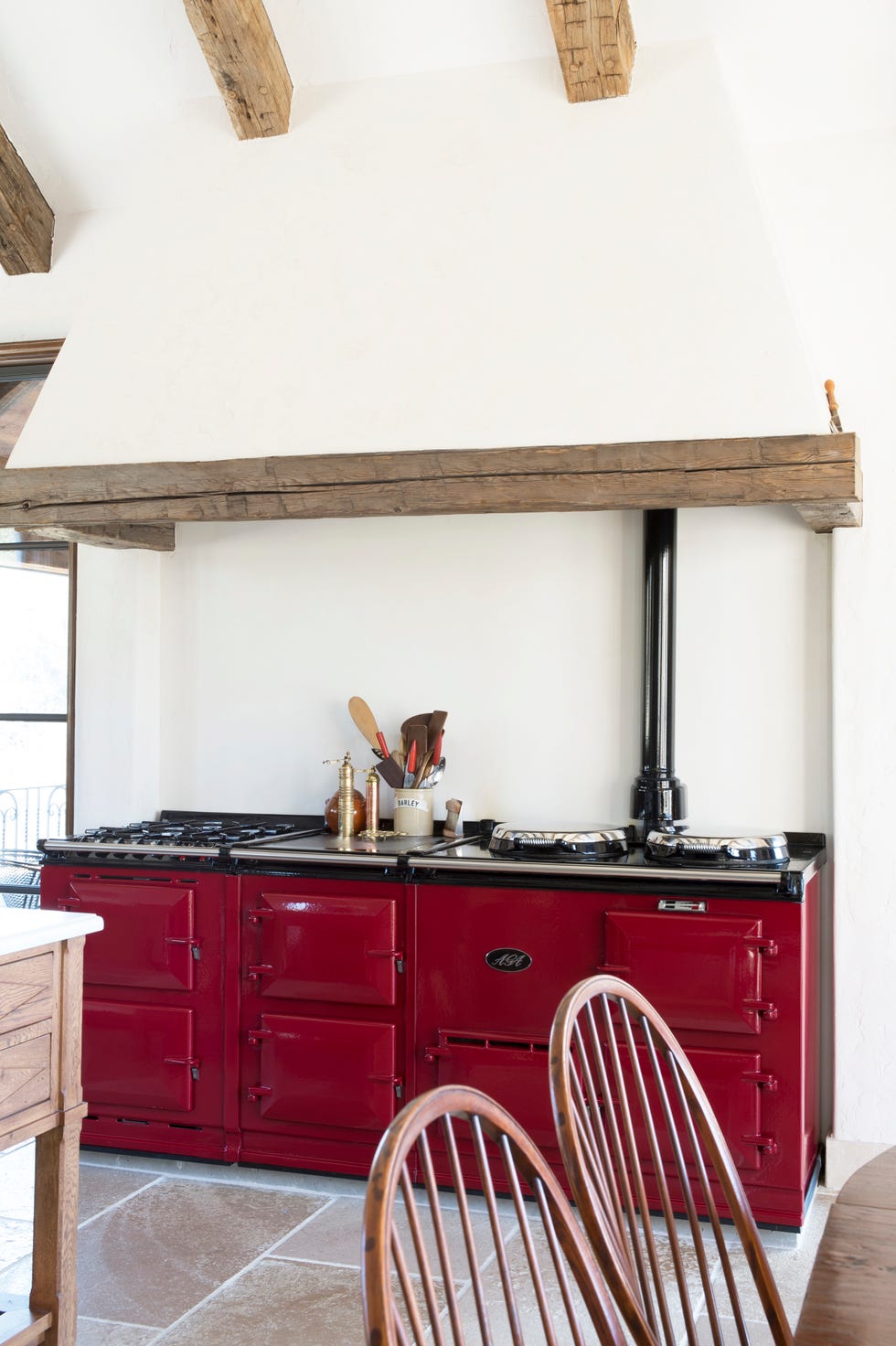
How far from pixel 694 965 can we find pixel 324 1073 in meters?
1.06

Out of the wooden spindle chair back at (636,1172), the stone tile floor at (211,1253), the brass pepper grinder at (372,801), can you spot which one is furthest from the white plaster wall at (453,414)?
the wooden spindle chair back at (636,1172)

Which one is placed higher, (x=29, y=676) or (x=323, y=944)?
(x=29, y=676)

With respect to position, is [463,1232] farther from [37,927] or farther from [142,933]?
[142,933]

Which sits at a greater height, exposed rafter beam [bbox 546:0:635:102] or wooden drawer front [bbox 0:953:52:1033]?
exposed rafter beam [bbox 546:0:635:102]

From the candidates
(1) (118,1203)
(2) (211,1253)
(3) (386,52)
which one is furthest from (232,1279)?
(3) (386,52)

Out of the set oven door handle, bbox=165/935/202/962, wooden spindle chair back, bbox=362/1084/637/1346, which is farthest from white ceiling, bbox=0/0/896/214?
wooden spindle chair back, bbox=362/1084/637/1346

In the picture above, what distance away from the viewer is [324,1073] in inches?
132

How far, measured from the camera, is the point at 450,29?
3426mm

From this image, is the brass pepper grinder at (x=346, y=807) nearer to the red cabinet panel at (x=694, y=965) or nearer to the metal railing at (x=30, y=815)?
the red cabinet panel at (x=694, y=965)

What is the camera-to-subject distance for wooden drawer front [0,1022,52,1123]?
2.15 m

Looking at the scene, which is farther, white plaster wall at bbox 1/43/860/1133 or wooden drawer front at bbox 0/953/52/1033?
white plaster wall at bbox 1/43/860/1133

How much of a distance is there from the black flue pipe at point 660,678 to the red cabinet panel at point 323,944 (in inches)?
33.8

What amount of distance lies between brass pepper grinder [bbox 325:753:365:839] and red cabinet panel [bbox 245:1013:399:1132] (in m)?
0.61

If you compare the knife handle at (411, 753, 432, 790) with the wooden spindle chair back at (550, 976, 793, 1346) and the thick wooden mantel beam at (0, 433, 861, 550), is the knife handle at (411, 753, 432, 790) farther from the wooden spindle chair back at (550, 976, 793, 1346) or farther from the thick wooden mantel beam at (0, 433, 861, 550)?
the wooden spindle chair back at (550, 976, 793, 1346)
